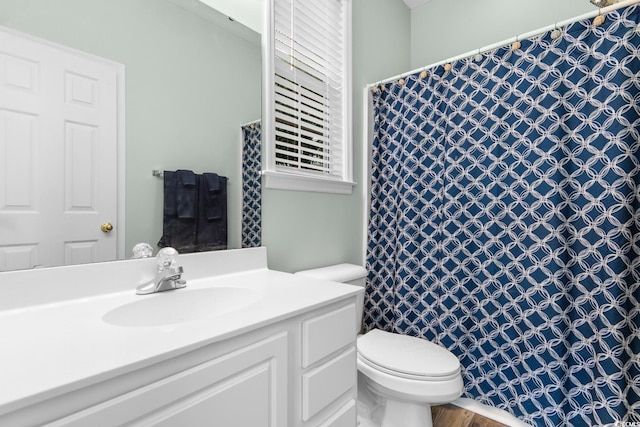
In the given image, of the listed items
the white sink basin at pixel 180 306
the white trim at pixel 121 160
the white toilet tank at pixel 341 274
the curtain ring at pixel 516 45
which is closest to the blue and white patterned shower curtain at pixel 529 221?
the curtain ring at pixel 516 45

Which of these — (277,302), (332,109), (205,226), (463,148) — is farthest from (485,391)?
(332,109)

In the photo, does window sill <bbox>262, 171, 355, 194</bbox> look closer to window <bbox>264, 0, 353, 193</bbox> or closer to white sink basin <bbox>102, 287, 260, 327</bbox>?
window <bbox>264, 0, 353, 193</bbox>

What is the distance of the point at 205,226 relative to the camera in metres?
1.22

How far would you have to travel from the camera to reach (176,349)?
580 millimetres

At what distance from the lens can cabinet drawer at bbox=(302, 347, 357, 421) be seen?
0.86 metres

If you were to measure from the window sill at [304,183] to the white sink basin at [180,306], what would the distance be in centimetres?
55

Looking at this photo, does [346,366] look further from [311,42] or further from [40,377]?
[311,42]

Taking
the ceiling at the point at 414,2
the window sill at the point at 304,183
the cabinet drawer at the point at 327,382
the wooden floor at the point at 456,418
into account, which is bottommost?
the wooden floor at the point at 456,418

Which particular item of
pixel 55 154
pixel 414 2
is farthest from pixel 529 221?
pixel 414 2

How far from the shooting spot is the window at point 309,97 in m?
Result: 1.46

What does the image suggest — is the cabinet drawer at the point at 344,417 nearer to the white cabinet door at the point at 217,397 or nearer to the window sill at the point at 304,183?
the white cabinet door at the point at 217,397

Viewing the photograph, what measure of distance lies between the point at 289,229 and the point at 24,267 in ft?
3.12

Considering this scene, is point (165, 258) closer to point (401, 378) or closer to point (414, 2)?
point (401, 378)

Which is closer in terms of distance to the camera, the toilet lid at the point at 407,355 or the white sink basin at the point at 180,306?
the white sink basin at the point at 180,306
